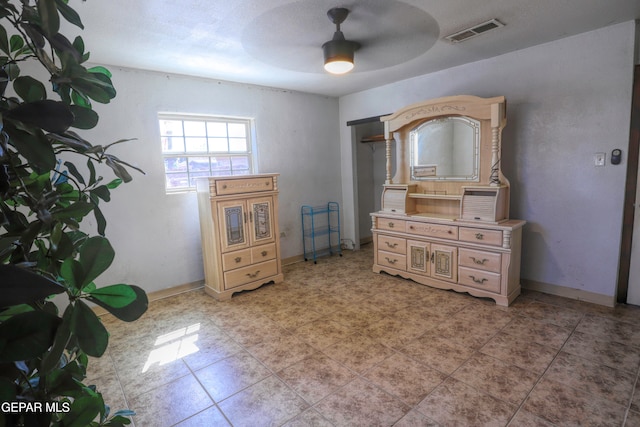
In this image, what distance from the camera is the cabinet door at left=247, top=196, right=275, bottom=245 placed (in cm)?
373

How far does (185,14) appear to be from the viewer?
2211 mm

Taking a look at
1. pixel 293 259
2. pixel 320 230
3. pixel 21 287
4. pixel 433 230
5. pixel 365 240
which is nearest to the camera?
pixel 21 287

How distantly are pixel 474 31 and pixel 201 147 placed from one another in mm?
3095

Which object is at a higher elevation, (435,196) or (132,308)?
(132,308)

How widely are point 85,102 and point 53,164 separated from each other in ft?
1.26

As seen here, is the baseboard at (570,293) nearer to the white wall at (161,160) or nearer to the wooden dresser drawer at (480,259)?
the wooden dresser drawer at (480,259)

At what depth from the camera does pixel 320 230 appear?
512cm

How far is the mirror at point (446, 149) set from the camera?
11.6ft

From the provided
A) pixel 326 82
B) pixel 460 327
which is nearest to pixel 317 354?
pixel 460 327

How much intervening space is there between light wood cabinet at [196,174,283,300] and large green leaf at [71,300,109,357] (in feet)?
9.94

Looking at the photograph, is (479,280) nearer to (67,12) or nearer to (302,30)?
(302,30)

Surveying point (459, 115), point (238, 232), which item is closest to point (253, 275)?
point (238, 232)

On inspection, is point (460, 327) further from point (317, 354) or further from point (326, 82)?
point (326, 82)

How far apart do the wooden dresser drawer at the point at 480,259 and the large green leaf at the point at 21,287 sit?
3.36m
